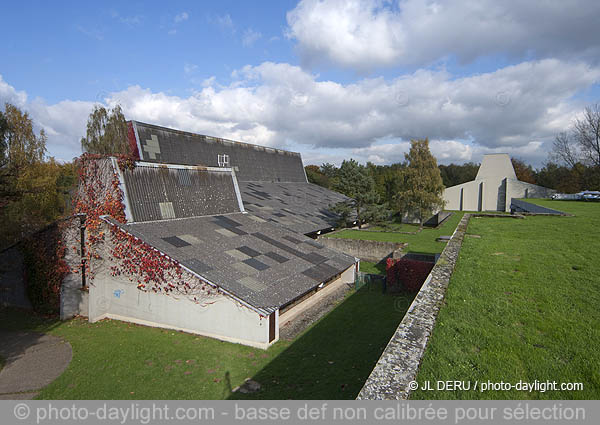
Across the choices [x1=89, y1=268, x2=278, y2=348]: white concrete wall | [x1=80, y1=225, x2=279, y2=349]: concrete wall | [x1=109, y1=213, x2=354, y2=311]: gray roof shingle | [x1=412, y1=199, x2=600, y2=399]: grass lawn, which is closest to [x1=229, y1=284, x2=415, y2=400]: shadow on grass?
[x1=80, y1=225, x2=279, y2=349]: concrete wall

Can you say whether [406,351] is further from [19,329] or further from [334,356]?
[19,329]

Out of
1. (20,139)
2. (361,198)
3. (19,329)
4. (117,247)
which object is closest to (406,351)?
(117,247)

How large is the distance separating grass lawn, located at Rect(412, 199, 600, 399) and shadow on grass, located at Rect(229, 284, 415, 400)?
12.5 feet

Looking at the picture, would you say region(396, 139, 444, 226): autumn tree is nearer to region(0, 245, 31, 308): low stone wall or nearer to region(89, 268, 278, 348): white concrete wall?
region(89, 268, 278, 348): white concrete wall

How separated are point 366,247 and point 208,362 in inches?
605

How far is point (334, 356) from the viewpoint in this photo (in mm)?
10242

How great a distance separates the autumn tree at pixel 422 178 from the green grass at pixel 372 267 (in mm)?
14572

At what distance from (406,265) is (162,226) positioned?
12368mm

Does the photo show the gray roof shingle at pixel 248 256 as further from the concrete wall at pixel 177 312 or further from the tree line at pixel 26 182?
the tree line at pixel 26 182

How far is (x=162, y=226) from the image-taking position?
1445 centimetres
